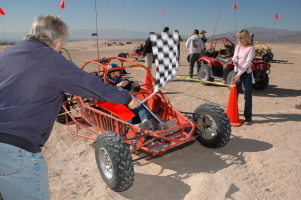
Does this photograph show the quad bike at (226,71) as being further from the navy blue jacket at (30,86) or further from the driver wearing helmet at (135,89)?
the navy blue jacket at (30,86)

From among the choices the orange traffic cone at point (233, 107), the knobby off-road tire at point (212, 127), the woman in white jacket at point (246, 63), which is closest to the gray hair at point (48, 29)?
the knobby off-road tire at point (212, 127)

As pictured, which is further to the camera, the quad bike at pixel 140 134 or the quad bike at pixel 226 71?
the quad bike at pixel 226 71

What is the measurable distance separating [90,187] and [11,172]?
1.86m

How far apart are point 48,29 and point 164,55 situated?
1.81 metres

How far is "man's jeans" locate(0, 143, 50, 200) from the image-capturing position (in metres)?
1.68

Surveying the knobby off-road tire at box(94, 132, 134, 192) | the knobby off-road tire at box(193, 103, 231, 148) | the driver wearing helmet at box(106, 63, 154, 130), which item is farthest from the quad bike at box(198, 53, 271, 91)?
the knobby off-road tire at box(94, 132, 134, 192)

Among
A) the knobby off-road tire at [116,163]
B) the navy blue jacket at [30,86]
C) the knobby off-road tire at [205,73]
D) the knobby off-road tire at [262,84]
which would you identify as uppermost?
the navy blue jacket at [30,86]

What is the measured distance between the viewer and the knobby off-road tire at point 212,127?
410 centimetres

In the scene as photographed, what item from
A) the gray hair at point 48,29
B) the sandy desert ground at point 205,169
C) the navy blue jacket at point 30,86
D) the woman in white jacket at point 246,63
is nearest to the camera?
the navy blue jacket at point 30,86

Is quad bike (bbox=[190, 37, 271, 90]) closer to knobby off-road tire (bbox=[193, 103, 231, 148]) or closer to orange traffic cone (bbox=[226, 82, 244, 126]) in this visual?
orange traffic cone (bbox=[226, 82, 244, 126])

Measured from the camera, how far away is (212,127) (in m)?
4.23

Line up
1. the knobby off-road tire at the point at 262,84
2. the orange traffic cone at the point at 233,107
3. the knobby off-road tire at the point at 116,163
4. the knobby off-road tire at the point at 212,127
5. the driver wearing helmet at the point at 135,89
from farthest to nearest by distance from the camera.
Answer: the knobby off-road tire at the point at 262,84, the orange traffic cone at the point at 233,107, the knobby off-road tire at the point at 212,127, the driver wearing helmet at the point at 135,89, the knobby off-road tire at the point at 116,163

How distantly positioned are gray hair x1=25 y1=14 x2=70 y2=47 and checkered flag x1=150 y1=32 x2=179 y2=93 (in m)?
1.56

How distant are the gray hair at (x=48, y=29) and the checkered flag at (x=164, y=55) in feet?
5.13
